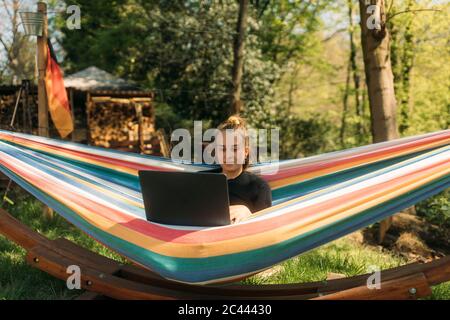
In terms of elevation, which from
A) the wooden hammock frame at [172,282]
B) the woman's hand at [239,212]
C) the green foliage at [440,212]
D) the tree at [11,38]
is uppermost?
the tree at [11,38]

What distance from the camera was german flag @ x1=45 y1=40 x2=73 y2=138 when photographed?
3.53 meters

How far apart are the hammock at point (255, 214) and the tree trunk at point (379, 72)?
2.12 meters

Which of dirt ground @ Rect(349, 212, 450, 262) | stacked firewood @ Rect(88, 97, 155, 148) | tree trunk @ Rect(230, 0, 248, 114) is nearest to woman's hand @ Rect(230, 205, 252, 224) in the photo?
dirt ground @ Rect(349, 212, 450, 262)

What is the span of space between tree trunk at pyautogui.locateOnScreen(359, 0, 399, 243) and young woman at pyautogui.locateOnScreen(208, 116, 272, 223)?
7.83 ft

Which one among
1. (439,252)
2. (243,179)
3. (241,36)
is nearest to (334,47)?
(241,36)

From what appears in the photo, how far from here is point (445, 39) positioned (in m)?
8.59

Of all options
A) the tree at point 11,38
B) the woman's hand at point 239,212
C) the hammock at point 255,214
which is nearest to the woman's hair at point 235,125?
the woman's hand at point 239,212

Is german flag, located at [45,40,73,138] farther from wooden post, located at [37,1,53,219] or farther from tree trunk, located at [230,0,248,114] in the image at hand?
tree trunk, located at [230,0,248,114]

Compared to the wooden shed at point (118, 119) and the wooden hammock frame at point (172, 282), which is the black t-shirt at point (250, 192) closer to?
the wooden hammock frame at point (172, 282)

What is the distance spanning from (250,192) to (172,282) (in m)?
0.48

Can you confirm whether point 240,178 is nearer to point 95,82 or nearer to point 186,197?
point 186,197

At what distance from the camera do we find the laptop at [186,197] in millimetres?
1606

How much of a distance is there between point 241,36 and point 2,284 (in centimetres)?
492
